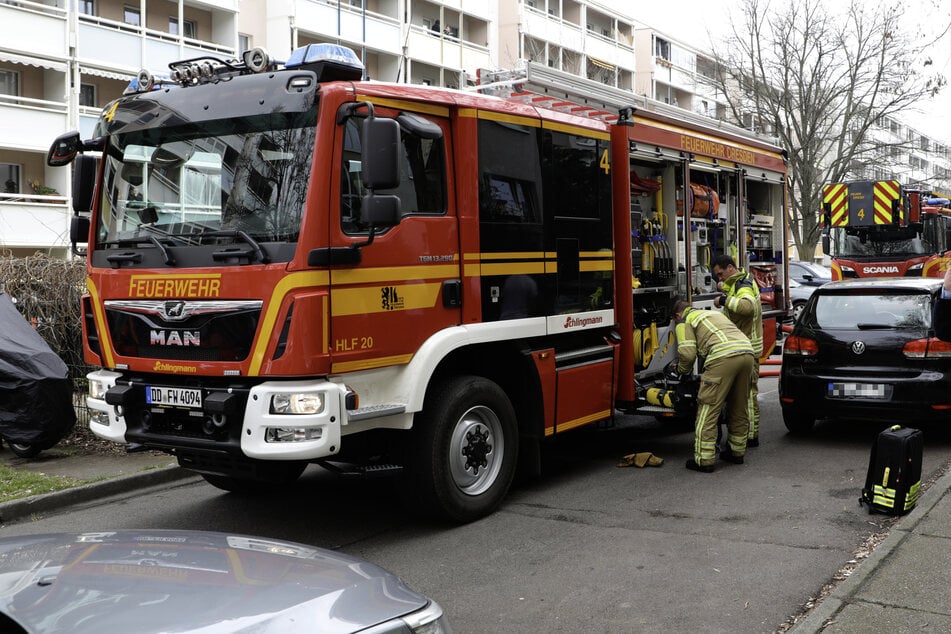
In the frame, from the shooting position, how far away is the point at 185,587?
8.66ft

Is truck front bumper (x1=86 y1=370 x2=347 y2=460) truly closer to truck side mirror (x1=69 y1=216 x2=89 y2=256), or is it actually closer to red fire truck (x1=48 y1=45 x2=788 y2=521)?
red fire truck (x1=48 y1=45 x2=788 y2=521)

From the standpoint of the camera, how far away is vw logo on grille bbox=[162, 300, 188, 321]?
5.64m

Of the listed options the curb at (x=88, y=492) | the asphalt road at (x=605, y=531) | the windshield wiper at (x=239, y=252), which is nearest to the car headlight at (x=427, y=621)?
the asphalt road at (x=605, y=531)

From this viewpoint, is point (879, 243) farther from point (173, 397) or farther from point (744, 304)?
point (173, 397)

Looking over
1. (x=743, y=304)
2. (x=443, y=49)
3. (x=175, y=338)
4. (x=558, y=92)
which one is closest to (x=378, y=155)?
(x=175, y=338)

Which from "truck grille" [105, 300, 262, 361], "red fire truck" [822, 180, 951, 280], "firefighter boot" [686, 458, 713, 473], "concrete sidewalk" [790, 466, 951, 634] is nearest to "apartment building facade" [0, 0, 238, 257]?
"red fire truck" [822, 180, 951, 280]

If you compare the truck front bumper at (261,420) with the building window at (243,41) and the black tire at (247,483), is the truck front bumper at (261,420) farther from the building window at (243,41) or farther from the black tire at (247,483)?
the building window at (243,41)

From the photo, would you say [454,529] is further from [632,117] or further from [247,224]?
[632,117]

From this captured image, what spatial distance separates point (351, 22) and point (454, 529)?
105 feet

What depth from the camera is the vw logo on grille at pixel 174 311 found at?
564 centimetres

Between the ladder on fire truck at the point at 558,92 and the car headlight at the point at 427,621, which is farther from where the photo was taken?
the ladder on fire truck at the point at 558,92

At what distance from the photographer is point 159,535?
10.7 ft

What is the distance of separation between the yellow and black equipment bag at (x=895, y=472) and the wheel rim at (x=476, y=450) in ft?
8.13

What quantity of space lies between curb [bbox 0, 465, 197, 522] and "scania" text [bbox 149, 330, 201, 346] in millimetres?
2010
